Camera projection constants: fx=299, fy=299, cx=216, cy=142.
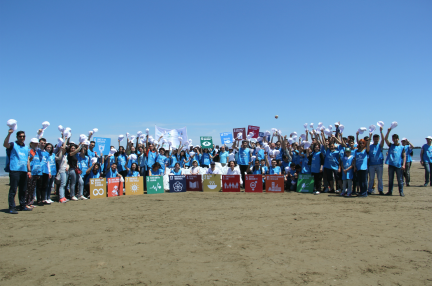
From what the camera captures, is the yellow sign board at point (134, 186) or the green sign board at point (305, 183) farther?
the yellow sign board at point (134, 186)

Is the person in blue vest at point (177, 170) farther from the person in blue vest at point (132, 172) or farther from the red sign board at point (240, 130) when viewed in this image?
the red sign board at point (240, 130)

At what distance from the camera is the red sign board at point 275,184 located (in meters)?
12.2

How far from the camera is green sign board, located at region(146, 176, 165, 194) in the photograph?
12.9 m

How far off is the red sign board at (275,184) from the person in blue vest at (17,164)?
27.9ft

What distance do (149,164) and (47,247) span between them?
8652 millimetres

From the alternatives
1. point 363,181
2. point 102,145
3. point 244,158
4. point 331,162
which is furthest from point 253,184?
point 102,145

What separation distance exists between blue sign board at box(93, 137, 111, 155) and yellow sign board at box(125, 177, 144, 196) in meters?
2.41

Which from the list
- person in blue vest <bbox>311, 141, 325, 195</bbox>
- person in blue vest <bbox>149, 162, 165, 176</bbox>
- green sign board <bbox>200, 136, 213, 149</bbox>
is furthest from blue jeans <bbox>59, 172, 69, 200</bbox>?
person in blue vest <bbox>311, 141, 325, 195</bbox>

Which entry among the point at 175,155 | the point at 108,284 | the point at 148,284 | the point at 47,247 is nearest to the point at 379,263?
the point at 148,284

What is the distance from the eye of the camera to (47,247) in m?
5.30

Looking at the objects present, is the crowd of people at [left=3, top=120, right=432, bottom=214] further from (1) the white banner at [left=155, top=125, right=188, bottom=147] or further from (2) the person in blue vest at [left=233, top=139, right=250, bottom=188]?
(1) the white banner at [left=155, top=125, right=188, bottom=147]

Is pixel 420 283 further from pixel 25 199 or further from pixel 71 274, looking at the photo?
pixel 25 199

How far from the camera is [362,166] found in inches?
410

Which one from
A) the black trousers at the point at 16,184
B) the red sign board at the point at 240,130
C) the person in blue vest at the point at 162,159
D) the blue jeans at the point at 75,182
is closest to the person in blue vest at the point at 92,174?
the blue jeans at the point at 75,182
